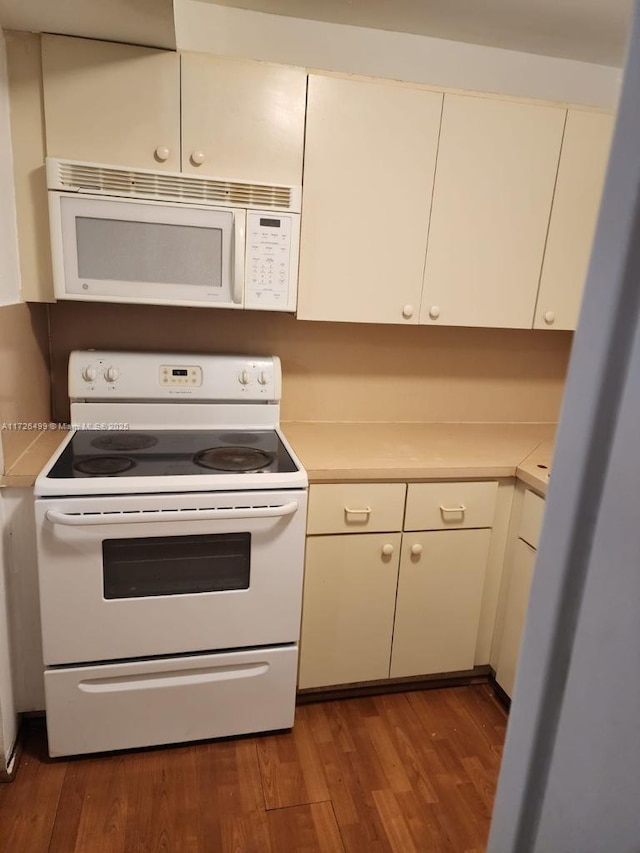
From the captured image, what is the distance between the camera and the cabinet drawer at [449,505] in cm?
182

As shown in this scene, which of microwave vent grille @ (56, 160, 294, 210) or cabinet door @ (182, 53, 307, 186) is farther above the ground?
cabinet door @ (182, 53, 307, 186)

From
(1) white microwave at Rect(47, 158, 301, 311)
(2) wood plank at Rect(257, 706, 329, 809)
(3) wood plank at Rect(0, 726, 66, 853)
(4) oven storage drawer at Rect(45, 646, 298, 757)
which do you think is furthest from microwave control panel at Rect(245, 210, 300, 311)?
(3) wood plank at Rect(0, 726, 66, 853)

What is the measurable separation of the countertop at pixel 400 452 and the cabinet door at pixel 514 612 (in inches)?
9.9

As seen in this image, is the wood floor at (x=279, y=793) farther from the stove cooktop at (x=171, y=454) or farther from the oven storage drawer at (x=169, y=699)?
the stove cooktop at (x=171, y=454)

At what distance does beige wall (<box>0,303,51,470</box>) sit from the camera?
1538mm

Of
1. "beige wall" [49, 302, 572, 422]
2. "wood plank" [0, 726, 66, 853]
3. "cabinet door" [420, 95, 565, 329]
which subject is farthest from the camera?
"beige wall" [49, 302, 572, 422]

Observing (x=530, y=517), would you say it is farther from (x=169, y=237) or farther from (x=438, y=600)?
(x=169, y=237)

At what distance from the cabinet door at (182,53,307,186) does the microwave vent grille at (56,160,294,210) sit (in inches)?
1.7

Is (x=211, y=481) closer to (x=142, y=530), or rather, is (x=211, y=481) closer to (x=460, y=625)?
(x=142, y=530)

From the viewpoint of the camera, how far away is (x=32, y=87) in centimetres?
158

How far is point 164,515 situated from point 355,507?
0.61m

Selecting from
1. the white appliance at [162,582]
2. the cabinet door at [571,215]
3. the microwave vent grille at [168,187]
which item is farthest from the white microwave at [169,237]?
the cabinet door at [571,215]

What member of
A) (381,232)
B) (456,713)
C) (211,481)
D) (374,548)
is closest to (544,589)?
(211,481)

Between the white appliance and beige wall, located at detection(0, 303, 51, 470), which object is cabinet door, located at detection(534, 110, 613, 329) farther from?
beige wall, located at detection(0, 303, 51, 470)
